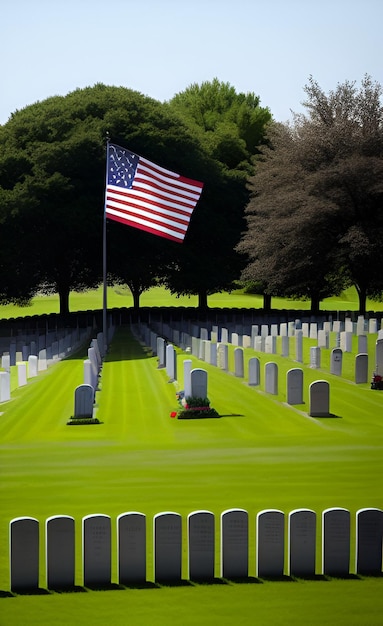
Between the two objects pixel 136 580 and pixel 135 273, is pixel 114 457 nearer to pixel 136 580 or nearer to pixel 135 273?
pixel 136 580

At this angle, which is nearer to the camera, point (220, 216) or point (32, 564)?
point (32, 564)

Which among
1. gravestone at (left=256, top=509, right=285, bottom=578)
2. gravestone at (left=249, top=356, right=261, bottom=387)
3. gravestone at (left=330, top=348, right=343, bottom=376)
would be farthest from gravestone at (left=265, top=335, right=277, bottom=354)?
gravestone at (left=256, top=509, right=285, bottom=578)

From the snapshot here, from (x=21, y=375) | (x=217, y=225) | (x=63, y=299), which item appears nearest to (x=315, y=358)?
(x=21, y=375)

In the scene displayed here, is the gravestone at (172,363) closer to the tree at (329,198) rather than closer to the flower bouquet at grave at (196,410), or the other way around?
the flower bouquet at grave at (196,410)

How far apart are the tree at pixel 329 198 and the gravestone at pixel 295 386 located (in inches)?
932

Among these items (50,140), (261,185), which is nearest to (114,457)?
(261,185)

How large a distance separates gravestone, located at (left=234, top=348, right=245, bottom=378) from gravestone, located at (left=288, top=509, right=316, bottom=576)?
692 inches

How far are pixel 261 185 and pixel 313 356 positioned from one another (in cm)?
2680

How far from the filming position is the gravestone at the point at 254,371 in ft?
91.0

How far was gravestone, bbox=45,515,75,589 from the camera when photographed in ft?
36.9

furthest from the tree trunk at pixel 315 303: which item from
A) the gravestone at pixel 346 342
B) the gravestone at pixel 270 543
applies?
the gravestone at pixel 270 543

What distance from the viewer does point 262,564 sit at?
12039mm

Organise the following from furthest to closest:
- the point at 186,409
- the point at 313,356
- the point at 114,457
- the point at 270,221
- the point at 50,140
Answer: the point at 50,140 < the point at 270,221 < the point at 313,356 < the point at 186,409 < the point at 114,457

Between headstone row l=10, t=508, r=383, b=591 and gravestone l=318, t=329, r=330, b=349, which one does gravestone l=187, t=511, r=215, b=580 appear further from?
gravestone l=318, t=329, r=330, b=349
